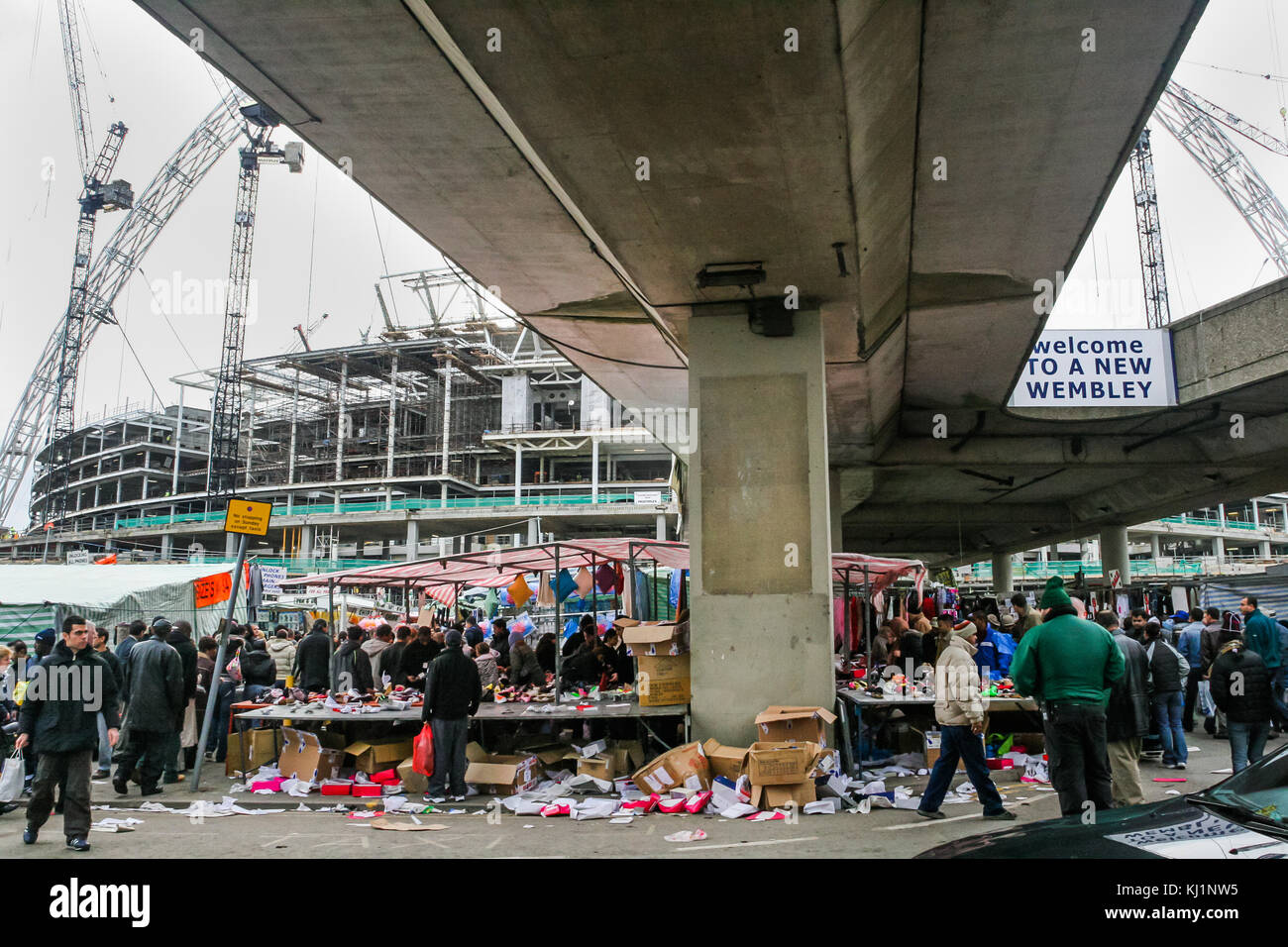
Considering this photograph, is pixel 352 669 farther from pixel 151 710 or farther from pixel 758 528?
pixel 758 528

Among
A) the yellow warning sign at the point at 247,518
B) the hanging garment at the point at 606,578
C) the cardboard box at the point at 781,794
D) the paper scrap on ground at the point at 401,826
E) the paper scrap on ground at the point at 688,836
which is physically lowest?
the paper scrap on ground at the point at 401,826

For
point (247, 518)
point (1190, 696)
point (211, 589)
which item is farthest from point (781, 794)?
point (211, 589)

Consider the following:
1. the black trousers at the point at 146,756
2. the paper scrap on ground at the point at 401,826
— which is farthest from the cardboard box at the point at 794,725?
the black trousers at the point at 146,756

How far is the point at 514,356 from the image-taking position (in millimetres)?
87125

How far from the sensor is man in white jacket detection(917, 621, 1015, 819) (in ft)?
25.4

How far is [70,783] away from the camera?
24.4 feet

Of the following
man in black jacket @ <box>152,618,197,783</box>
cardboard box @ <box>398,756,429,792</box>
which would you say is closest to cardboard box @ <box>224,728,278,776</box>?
man in black jacket @ <box>152,618,197,783</box>

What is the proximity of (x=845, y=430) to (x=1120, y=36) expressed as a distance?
1239 cm

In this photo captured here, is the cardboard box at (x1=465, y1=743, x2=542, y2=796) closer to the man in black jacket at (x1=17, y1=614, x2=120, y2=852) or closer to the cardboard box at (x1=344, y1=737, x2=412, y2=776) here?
the cardboard box at (x1=344, y1=737, x2=412, y2=776)

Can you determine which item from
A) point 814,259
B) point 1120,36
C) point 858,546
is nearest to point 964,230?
point 814,259

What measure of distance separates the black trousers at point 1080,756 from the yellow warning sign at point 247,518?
896 cm

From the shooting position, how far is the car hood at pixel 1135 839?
3.27m

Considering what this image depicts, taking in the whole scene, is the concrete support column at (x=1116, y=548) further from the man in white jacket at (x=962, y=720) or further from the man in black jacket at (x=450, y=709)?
the man in black jacket at (x=450, y=709)

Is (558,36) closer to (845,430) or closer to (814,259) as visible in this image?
(814,259)
